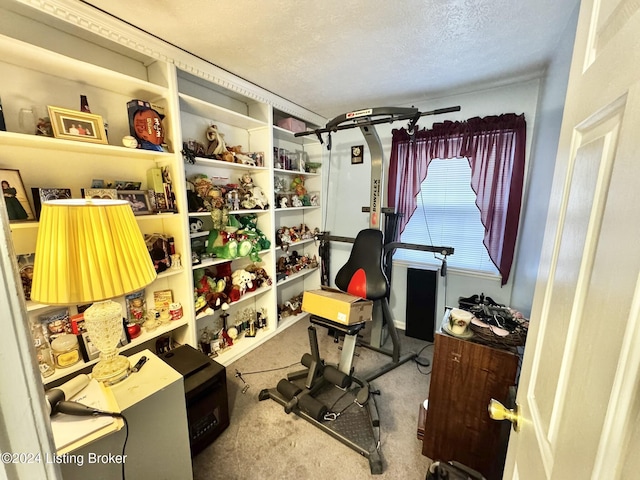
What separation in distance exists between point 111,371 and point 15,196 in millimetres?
969

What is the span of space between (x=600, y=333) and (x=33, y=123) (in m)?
2.17

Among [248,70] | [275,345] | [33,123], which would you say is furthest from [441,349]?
[33,123]

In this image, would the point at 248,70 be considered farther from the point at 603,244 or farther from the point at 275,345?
the point at 275,345

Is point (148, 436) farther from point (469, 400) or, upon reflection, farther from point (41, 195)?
point (469, 400)

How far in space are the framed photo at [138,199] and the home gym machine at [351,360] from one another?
1312mm

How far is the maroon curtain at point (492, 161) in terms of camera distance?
6.78 ft

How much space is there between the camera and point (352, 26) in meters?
1.39

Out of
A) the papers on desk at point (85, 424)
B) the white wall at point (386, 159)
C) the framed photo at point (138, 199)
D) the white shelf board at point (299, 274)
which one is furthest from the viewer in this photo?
the white shelf board at point (299, 274)

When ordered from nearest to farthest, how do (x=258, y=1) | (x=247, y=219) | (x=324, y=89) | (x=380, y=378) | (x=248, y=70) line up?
(x=258, y=1) < (x=248, y=70) < (x=380, y=378) < (x=324, y=89) < (x=247, y=219)

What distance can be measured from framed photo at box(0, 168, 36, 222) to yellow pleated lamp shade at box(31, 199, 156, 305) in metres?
0.60

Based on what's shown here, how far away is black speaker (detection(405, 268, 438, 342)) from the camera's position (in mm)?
2453

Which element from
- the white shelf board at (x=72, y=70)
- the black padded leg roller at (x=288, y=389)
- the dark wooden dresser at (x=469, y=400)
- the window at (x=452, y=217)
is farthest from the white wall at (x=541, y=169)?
the white shelf board at (x=72, y=70)

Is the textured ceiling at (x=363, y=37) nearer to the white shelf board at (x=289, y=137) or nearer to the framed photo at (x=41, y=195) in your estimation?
the white shelf board at (x=289, y=137)

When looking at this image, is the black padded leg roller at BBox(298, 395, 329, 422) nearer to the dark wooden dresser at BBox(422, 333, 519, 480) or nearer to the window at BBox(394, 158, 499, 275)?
the dark wooden dresser at BBox(422, 333, 519, 480)
